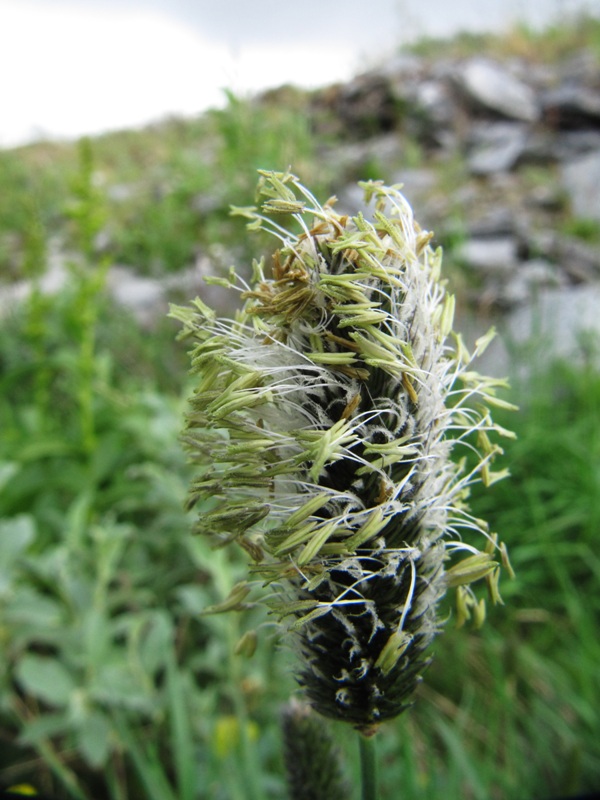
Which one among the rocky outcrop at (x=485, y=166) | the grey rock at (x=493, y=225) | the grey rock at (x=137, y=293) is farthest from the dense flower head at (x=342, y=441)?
the grey rock at (x=493, y=225)

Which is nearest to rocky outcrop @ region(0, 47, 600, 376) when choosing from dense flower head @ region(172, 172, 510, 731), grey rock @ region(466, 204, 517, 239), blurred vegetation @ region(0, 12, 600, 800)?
grey rock @ region(466, 204, 517, 239)

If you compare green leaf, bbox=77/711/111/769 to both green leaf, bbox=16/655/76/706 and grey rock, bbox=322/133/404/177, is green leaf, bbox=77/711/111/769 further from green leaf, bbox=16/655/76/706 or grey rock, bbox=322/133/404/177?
grey rock, bbox=322/133/404/177

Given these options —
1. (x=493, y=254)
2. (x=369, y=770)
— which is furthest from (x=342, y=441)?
(x=493, y=254)

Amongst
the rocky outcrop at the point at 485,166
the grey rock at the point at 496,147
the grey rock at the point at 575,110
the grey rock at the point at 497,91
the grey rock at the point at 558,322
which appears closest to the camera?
the grey rock at the point at 558,322

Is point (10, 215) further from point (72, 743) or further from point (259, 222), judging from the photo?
point (259, 222)

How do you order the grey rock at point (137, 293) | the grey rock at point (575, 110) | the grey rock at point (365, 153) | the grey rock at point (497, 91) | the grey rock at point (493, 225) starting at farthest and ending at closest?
the grey rock at point (497, 91), the grey rock at point (575, 110), the grey rock at point (493, 225), the grey rock at point (137, 293), the grey rock at point (365, 153)

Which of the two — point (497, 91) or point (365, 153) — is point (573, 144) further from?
point (365, 153)

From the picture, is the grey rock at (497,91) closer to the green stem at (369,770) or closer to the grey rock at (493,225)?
the grey rock at (493,225)

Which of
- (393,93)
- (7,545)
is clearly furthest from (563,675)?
(393,93)
